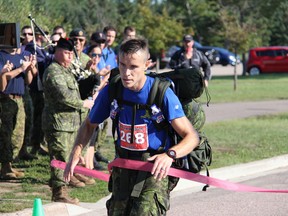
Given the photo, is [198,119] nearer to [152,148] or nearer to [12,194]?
[152,148]

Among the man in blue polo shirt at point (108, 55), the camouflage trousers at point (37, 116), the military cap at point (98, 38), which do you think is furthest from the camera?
the camouflage trousers at point (37, 116)

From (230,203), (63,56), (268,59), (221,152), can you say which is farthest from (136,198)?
(268,59)

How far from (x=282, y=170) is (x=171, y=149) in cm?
666

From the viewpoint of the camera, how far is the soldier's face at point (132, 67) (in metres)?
4.85

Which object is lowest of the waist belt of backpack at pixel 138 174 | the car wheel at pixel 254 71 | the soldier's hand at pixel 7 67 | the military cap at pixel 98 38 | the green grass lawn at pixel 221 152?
the car wheel at pixel 254 71

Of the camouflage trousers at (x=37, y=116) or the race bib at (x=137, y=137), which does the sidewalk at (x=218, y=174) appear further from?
the camouflage trousers at (x=37, y=116)

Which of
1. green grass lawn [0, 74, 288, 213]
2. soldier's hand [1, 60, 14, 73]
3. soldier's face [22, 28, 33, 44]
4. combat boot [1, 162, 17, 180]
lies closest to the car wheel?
green grass lawn [0, 74, 288, 213]

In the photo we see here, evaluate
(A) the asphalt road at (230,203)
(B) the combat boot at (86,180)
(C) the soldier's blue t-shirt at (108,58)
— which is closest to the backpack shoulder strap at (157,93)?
(A) the asphalt road at (230,203)

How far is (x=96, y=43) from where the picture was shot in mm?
11047

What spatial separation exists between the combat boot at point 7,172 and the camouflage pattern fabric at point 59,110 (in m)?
1.30

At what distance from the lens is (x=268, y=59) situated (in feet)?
143

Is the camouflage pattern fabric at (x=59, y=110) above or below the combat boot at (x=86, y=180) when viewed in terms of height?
above

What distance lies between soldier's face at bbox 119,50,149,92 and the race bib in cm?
31

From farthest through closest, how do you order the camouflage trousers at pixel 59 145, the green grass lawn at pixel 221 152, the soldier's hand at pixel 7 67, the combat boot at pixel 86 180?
the combat boot at pixel 86 180, the soldier's hand at pixel 7 67, the green grass lawn at pixel 221 152, the camouflage trousers at pixel 59 145
